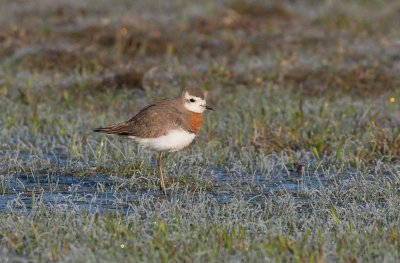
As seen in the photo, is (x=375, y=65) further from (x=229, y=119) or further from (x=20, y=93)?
(x=20, y=93)

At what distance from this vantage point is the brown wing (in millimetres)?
8641

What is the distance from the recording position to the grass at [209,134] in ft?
21.6

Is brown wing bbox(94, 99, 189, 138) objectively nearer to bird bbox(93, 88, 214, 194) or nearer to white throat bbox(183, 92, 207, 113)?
bird bbox(93, 88, 214, 194)

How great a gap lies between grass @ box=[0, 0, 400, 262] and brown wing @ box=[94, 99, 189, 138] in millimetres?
432

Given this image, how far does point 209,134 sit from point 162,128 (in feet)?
6.43

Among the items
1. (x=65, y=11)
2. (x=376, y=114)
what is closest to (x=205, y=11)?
(x=65, y=11)

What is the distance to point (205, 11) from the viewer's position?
55.8ft

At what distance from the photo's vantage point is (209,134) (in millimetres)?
10531

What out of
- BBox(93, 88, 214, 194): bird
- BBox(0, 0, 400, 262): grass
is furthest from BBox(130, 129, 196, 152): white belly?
BBox(0, 0, 400, 262): grass

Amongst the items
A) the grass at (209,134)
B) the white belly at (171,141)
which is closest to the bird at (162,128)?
the white belly at (171,141)

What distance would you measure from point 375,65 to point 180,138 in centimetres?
593

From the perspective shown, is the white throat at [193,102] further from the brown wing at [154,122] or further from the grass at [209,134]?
the grass at [209,134]

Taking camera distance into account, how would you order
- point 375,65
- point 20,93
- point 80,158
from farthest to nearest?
1. point 375,65
2. point 20,93
3. point 80,158

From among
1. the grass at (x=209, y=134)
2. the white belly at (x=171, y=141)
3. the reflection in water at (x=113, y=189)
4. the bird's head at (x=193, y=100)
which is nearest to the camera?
the grass at (x=209, y=134)
